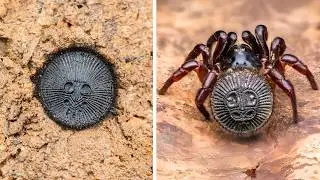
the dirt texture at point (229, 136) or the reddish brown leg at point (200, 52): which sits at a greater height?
the reddish brown leg at point (200, 52)

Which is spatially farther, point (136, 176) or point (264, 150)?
point (136, 176)

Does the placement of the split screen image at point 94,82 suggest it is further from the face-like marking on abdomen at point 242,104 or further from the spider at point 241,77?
the face-like marking on abdomen at point 242,104

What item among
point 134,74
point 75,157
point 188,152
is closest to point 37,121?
point 75,157

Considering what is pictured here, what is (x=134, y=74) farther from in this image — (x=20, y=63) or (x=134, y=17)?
(x=20, y=63)

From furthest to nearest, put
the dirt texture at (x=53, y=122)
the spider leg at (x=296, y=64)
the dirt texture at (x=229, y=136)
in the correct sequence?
the dirt texture at (x=53, y=122), the spider leg at (x=296, y=64), the dirt texture at (x=229, y=136)

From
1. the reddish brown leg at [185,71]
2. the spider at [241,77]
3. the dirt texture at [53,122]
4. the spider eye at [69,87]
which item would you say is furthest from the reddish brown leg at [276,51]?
the spider eye at [69,87]

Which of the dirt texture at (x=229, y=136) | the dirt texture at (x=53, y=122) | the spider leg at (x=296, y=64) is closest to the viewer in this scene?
the dirt texture at (x=229, y=136)
